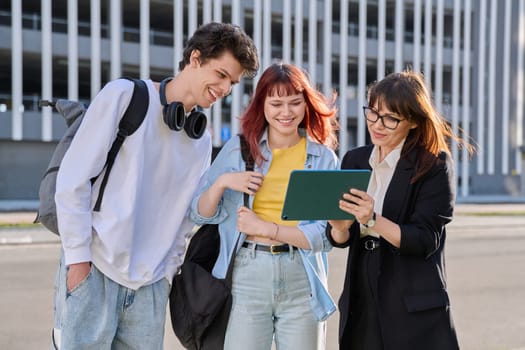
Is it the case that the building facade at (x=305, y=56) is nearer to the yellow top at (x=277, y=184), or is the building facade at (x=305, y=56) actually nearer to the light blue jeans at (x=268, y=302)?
the yellow top at (x=277, y=184)

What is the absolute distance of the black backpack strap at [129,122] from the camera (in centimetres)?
217

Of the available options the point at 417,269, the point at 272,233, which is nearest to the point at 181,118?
the point at 272,233

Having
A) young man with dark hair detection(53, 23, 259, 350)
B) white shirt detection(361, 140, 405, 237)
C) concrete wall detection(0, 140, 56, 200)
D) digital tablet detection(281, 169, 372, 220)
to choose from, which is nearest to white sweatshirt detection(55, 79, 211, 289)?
young man with dark hair detection(53, 23, 259, 350)

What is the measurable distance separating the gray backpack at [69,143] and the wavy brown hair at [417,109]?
105 cm

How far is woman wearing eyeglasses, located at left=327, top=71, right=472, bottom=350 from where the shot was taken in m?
2.30

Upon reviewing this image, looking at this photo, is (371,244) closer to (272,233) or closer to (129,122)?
(272,233)

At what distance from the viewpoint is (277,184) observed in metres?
2.51

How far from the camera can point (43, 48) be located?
24.5m

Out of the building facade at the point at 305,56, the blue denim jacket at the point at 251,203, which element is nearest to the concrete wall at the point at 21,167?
the building facade at the point at 305,56

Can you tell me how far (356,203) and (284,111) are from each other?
2.13 ft

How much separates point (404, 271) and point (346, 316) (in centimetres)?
38

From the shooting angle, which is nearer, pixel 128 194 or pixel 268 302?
pixel 128 194

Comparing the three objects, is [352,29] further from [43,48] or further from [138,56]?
[43,48]

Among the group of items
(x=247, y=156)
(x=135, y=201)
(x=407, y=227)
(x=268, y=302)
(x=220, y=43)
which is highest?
(x=220, y=43)
